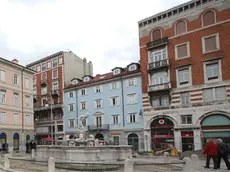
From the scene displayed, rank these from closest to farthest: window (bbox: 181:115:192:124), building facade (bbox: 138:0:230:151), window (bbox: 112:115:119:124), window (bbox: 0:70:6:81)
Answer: building facade (bbox: 138:0:230:151) < window (bbox: 181:115:192:124) < window (bbox: 0:70:6:81) < window (bbox: 112:115:119:124)

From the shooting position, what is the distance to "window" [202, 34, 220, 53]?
3209 centimetres

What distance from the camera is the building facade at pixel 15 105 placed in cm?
3870

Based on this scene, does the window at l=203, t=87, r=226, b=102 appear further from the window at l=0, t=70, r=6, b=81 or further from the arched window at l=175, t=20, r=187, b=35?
the window at l=0, t=70, r=6, b=81

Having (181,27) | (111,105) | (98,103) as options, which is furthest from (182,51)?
(98,103)

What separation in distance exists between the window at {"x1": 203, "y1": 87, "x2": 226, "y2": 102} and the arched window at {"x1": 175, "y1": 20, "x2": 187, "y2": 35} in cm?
863

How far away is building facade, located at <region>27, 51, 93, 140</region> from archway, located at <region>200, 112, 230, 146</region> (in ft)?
91.2

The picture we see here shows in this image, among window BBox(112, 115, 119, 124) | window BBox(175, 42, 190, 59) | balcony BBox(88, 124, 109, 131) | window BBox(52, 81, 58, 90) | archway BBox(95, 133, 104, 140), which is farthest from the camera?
window BBox(52, 81, 58, 90)

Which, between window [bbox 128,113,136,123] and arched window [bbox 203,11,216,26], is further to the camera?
window [bbox 128,113,136,123]

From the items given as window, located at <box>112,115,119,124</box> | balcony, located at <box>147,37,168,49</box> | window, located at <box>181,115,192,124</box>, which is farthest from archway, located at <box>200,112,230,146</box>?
window, located at <box>112,115,119,124</box>

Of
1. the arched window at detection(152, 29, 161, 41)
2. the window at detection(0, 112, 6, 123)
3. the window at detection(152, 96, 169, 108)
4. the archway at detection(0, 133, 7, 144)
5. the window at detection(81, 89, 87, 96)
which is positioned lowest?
the archway at detection(0, 133, 7, 144)

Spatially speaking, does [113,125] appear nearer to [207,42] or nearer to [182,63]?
[182,63]

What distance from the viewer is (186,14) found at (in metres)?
35.0

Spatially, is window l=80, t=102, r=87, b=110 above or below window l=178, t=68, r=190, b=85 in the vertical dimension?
below

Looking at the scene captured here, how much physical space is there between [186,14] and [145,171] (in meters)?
25.4
